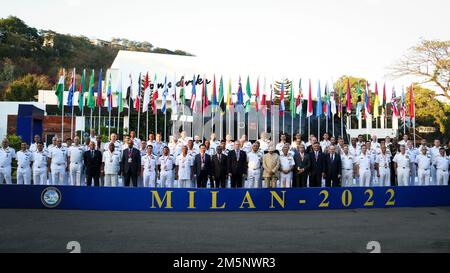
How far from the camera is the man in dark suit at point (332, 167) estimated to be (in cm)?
1477

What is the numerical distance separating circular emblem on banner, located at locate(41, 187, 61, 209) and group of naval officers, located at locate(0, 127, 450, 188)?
8.51ft

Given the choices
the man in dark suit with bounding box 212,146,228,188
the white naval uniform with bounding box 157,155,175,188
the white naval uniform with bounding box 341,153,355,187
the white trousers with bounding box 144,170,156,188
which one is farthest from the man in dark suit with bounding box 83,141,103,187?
the white naval uniform with bounding box 341,153,355,187

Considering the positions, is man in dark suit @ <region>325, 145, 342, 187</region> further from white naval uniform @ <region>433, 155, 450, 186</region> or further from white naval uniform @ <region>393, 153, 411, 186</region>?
white naval uniform @ <region>433, 155, 450, 186</region>

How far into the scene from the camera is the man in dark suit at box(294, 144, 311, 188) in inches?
571

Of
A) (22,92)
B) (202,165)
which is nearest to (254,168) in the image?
(202,165)

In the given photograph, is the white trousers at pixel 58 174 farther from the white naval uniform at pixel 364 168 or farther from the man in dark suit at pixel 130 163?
the white naval uniform at pixel 364 168

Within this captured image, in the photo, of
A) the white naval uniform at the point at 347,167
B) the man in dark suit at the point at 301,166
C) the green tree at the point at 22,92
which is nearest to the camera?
the man in dark suit at the point at 301,166

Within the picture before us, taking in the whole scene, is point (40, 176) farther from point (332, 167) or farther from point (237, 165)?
point (332, 167)

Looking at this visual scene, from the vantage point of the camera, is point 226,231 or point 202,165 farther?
point 202,165

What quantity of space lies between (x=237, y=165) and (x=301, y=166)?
1.95 metres

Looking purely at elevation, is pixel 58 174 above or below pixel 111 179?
above

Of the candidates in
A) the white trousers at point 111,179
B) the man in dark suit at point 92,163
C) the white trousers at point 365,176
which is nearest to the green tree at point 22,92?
the man in dark suit at point 92,163

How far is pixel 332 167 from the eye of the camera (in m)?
14.8

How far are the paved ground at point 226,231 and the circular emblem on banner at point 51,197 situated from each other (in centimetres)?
67
